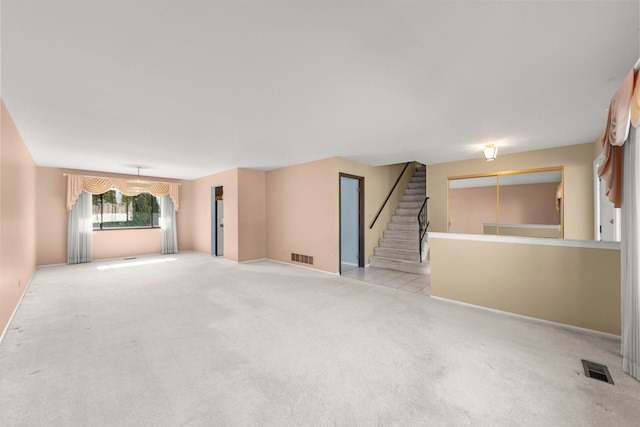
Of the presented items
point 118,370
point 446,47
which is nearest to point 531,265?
point 446,47

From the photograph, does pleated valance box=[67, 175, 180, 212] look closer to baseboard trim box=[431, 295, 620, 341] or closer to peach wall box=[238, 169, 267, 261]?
peach wall box=[238, 169, 267, 261]

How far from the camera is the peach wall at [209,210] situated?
6578 mm

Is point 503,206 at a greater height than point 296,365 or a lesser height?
greater

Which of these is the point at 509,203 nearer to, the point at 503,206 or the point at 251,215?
the point at 503,206

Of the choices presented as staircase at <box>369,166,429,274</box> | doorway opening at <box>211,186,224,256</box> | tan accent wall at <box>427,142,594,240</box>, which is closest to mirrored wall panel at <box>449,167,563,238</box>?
tan accent wall at <box>427,142,594,240</box>

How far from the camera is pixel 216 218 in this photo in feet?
24.8

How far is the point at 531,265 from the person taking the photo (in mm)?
3043

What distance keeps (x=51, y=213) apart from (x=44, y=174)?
0.97 meters

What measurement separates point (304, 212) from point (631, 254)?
4.87 meters

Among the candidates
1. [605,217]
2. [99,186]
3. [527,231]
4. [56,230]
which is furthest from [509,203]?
[56,230]

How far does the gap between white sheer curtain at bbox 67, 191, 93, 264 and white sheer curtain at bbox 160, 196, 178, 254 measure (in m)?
1.70

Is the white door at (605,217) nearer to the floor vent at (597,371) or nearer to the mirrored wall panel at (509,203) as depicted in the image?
the mirrored wall panel at (509,203)

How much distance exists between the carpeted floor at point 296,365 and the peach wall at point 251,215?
2843 millimetres

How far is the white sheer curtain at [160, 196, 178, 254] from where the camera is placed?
7.87m
